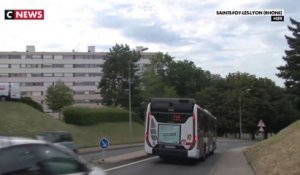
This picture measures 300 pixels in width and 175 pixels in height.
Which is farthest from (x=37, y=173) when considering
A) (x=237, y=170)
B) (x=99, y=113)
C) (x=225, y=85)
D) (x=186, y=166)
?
(x=225, y=85)

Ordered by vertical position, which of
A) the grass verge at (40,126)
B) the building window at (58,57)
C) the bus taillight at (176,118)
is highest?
the building window at (58,57)

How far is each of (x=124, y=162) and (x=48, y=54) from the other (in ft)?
397

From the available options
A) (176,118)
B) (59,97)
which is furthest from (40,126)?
(59,97)

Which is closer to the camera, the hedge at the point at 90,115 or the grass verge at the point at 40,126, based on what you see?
the grass verge at the point at 40,126

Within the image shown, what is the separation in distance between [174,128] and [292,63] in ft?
186

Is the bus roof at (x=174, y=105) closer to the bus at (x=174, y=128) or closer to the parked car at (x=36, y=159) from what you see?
the bus at (x=174, y=128)

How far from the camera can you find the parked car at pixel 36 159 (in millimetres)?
6312

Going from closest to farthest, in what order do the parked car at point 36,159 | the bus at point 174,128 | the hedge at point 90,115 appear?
1. the parked car at point 36,159
2. the bus at point 174,128
3. the hedge at point 90,115

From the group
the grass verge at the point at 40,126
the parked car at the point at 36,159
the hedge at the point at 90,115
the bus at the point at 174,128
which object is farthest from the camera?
the hedge at the point at 90,115

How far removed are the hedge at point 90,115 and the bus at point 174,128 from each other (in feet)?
131

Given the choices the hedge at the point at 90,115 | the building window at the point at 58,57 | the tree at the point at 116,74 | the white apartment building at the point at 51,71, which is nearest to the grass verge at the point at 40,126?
the hedge at the point at 90,115

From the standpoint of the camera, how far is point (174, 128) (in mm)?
25297

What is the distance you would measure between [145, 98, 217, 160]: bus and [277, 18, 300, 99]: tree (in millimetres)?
52054

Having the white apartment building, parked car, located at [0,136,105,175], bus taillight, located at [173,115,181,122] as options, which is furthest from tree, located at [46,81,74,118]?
parked car, located at [0,136,105,175]
